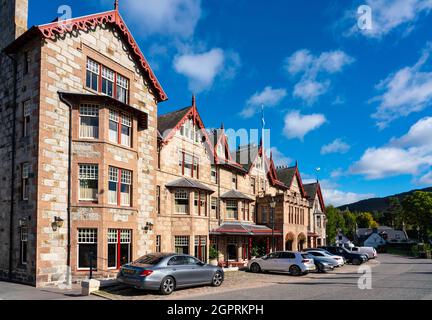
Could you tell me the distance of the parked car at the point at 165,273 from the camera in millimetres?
14984

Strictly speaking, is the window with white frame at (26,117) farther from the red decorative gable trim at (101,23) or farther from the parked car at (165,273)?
the parked car at (165,273)

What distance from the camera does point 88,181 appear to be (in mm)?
19922

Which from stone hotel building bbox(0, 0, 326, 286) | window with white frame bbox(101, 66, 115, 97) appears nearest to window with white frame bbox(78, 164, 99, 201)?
stone hotel building bbox(0, 0, 326, 286)

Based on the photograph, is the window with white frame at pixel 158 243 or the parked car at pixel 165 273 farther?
the window with white frame at pixel 158 243

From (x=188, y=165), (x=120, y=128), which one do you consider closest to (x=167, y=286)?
(x=120, y=128)

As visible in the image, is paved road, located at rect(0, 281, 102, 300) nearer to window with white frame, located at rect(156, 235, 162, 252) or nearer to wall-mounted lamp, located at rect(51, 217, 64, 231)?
wall-mounted lamp, located at rect(51, 217, 64, 231)

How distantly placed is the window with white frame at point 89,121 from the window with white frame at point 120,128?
2.77ft

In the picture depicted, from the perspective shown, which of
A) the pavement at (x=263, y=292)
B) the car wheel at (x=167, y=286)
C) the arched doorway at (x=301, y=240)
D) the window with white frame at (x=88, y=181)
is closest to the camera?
the pavement at (x=263, y=292)

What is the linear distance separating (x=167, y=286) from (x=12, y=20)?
1643 cm

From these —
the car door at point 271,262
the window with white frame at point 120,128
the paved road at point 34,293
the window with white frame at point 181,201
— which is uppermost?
the window with white frame at point 120,128

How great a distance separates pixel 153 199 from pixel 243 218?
47.8 ft

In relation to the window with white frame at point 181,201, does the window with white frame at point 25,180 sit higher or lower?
higher

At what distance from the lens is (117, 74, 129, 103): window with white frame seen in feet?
75.2

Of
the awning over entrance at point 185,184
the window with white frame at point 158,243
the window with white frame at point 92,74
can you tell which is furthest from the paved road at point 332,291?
the window with white frame at point 92,74
